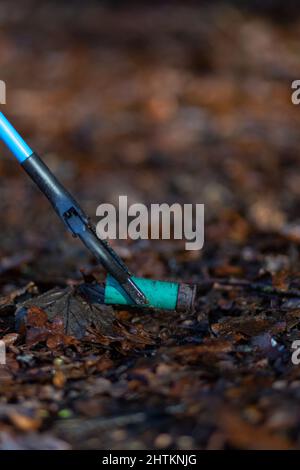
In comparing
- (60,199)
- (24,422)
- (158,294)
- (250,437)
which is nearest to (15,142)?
(60,199)

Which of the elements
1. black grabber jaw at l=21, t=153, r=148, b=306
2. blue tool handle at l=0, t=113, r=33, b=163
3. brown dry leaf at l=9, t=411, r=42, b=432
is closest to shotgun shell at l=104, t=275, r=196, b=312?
black grabber jaw at l=21, t=153, r=148, b=306

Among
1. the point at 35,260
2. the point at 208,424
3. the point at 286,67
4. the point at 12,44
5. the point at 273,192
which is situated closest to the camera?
the point at 208,424

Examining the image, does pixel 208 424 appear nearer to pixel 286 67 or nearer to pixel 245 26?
pixel 286 67

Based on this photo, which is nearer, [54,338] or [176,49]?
[54,338]

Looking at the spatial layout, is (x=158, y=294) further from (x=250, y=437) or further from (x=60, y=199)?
(x=250, y=437)

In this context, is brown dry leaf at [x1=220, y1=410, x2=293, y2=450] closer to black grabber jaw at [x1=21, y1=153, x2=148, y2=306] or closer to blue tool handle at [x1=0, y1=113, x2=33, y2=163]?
black grabber jaw at [x1=21, y1=153, x2=148, y2=306]

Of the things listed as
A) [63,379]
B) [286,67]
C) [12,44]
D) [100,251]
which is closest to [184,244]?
[100,251]

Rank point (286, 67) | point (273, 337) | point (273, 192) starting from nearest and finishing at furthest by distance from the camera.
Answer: point (273, 337), point (273, 192), point (286, 67)

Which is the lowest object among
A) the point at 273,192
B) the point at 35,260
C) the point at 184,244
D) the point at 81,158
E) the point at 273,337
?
the point at 273,337

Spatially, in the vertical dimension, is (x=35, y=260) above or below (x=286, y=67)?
below
